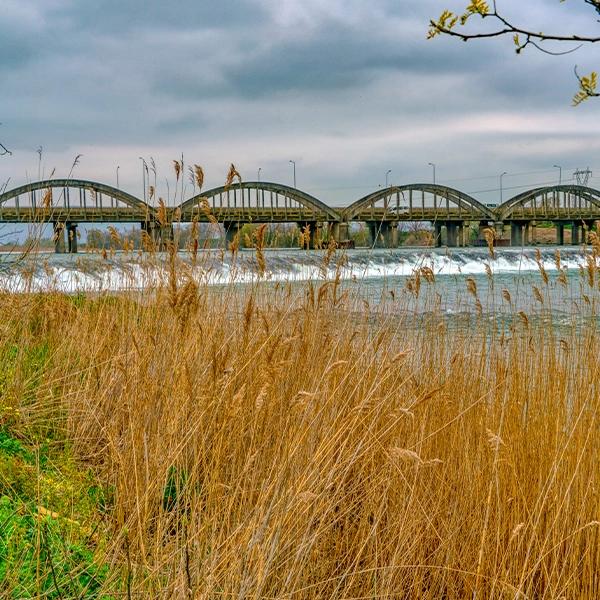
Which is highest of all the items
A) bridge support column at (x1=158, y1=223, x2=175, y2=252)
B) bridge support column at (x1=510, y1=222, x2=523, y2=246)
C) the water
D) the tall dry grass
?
bridge support column at (x1=510, y1=222, x2=523, y2=246)

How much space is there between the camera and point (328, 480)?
6.64ft

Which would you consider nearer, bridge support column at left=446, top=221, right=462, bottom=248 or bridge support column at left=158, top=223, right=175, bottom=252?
bridge support column at left=158, top=223, right=175, bottom=252

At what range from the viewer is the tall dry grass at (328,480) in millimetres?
1975

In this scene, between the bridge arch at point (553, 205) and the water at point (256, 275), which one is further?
the bridge arch at point (553, 205)

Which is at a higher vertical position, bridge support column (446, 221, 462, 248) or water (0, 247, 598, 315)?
bridge support column (446, 221, 462, 248)

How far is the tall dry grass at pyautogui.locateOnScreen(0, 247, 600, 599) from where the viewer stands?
1975 mm

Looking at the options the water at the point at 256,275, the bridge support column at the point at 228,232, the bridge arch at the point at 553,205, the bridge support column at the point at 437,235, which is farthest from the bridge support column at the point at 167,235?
the bridge arch at the point at 553,205

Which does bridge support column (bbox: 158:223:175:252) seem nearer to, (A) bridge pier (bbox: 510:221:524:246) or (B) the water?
(B) the water

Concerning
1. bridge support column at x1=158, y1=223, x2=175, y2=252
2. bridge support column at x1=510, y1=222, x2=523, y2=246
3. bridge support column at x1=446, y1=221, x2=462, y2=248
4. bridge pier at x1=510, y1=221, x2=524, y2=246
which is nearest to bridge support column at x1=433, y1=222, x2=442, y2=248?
bridge support column at x1=158, y1=223, x2=175, y2=252

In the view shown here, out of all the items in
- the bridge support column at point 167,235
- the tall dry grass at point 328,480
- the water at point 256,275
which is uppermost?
the bridge support column at point 167,235

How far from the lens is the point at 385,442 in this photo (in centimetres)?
292

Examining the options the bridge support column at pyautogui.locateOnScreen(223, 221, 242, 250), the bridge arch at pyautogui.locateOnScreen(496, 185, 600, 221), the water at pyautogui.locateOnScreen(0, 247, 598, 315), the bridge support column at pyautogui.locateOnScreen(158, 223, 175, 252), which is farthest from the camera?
the bridge arch at pyautogui.locateOnScreen(496, 185, 600, 221)

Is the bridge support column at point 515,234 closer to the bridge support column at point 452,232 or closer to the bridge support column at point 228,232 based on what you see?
the bridge support column at point 452,232

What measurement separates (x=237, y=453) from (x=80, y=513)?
0.60 metres
